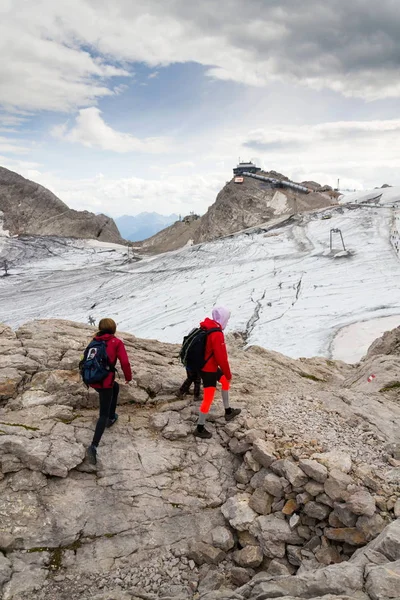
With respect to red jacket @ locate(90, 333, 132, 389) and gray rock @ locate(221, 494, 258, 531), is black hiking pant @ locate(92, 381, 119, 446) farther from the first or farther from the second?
gray rock @ locate(221, 494, 258, 531)

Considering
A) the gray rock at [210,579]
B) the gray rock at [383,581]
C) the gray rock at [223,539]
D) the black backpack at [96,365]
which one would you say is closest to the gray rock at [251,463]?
the gray rock at [223,539]

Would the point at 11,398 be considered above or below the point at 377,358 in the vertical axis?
above

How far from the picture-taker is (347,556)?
4.91 m

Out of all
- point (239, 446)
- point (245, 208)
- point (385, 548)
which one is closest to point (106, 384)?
point (239, 446)

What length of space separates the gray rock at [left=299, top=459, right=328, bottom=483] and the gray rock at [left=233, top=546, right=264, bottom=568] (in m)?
1.16

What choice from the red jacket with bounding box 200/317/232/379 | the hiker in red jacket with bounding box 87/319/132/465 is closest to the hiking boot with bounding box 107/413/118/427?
the hiker in red jacket with bounding box 87/319/132/465

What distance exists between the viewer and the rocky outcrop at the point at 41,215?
81688mm

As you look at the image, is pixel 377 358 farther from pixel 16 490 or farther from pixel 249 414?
pixel 16 490

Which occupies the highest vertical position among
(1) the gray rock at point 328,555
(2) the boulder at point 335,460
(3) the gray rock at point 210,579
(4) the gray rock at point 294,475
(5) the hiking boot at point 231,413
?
(5) the hiking boot at point 231,413

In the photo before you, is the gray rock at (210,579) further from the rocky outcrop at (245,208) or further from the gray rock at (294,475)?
the rocky outcrop at (245,208)

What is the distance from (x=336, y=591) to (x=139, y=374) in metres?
5.20

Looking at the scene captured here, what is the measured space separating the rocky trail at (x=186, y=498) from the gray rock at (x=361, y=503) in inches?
0.6

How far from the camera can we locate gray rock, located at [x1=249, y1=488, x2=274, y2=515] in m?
5.54

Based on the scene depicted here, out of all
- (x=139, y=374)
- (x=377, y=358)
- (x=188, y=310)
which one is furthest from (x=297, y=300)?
(x=139, y=374)
